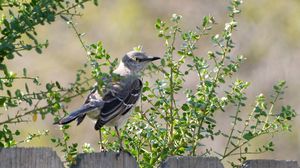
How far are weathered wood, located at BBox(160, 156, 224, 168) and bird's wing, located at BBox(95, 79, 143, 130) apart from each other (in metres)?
2.13

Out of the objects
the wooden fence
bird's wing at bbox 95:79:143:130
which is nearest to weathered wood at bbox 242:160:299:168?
the wooden fence

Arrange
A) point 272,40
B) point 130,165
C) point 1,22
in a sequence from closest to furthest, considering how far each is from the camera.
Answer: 1. point 130,165
2. point 1,22
3. point 272,40

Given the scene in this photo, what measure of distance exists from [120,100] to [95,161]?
108 inches

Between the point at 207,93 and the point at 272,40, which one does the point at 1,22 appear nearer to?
the point at 207,93

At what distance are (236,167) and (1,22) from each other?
1409mm

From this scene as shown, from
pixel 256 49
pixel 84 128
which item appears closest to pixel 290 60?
pixel 256 49

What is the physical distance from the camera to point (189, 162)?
187 inches

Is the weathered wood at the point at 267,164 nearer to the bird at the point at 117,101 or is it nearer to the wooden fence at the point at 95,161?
the wooden fence at the point at 95,161

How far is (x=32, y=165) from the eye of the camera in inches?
176

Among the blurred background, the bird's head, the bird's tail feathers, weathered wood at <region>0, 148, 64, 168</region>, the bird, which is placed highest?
the blurred background

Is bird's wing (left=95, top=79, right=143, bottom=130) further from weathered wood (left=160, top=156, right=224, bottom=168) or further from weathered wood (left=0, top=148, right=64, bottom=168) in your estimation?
weathered wood (left=0, top=148, right=64, bottom=168)

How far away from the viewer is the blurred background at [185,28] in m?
15.2

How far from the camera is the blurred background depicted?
50.0 feet

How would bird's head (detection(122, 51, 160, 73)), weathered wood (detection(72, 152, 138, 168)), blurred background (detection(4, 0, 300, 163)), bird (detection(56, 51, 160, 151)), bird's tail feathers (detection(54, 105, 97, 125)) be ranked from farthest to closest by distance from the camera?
blurred background (detection(4, 0, 300, 163)), bird's head (detection(122, 51, 160, 73)), bird (detection(56, 51, 160, 151)), bird's tail feathers (detection(54, 105, 97, 125)), weathered wood (detection(72, 152, 138, 168))
